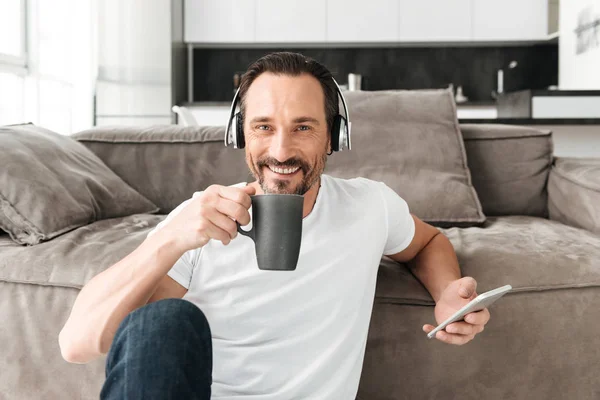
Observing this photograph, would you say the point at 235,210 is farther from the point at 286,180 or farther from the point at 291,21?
the point at 291,21

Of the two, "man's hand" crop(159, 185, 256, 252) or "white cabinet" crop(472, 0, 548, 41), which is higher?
"white cabinet" crop(472, 0, 548, 41)

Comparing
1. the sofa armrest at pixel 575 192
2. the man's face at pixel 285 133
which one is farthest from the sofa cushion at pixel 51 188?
the sofa armrest at pixel 575 192

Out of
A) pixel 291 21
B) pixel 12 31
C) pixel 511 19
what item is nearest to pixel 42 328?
pixel 12 31

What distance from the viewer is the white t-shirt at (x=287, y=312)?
1.05m

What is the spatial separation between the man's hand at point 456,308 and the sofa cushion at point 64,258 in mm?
638

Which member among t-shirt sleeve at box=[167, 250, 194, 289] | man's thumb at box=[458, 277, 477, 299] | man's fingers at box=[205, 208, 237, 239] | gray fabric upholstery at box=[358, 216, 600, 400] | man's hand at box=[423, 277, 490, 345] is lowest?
gray fabric upholstery at box=[358, 216, 600, 400]

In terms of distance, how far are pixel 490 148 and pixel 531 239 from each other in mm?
616

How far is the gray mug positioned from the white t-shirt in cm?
23

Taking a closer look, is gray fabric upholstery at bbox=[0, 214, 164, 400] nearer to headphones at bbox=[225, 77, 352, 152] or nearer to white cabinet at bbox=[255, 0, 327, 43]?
headphones at bbox=[225, 77, 352, 152]

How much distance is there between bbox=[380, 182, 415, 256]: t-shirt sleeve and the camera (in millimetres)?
1176

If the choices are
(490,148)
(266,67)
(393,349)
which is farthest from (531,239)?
(266,67)

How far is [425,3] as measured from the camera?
17.8 ft

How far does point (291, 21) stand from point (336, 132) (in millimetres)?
4547

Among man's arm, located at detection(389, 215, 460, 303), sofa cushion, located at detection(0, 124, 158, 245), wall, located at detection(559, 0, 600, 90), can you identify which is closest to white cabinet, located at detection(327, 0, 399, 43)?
wall, located at detection(559, 0, 600, 90)
